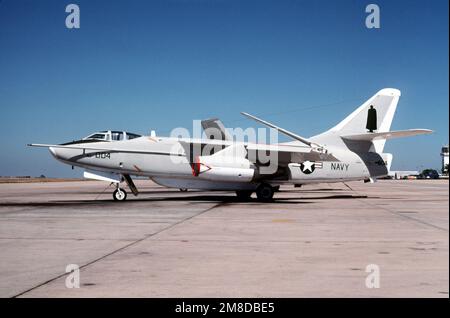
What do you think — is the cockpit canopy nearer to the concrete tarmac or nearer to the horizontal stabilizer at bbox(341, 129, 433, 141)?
the concrete tarmac

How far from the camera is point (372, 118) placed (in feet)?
77.4

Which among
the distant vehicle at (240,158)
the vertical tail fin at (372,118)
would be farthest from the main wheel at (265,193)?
the vertical tail fin at (372,118)

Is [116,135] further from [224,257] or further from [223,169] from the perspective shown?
[224,257]

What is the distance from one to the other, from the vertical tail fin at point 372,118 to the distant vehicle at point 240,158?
0.05 metres

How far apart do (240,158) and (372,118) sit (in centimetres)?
769

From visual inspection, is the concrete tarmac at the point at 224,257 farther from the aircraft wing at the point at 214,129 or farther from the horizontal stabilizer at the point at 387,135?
the aircraft wing at the point at 214,129

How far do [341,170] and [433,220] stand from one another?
398 inches

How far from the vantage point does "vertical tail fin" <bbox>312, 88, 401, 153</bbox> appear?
23.3 meters

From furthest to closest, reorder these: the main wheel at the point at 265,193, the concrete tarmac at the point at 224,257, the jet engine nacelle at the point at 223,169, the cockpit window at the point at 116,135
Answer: the main wheel at the point at 265,193
the cockpit window at the point at 116,135
the jet engine nacelle at the point at 223,169
the concrete tarmac at the point at 224,257

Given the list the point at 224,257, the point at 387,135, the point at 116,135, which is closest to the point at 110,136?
the point at 116,135

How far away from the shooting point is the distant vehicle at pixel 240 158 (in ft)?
66.4

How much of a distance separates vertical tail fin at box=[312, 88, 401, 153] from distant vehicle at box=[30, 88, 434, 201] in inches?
1.9

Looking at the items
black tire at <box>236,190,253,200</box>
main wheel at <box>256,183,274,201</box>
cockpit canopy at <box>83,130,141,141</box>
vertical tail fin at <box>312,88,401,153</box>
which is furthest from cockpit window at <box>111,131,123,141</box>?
vertical tail fin at <box>312,88,401,153</box>
